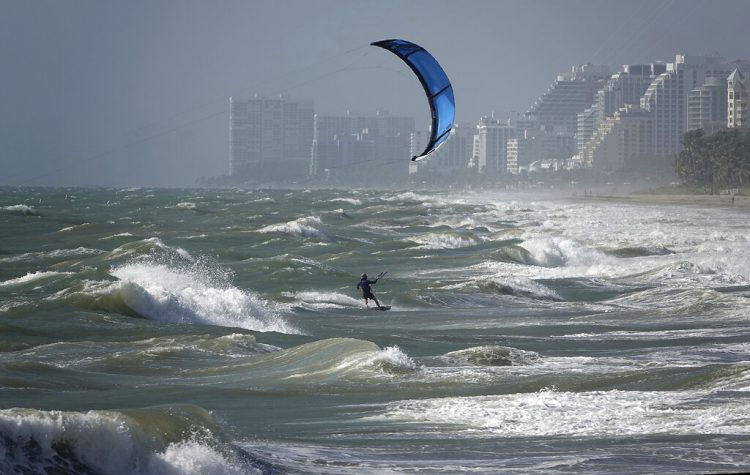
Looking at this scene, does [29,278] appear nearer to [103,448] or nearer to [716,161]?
[103,448]

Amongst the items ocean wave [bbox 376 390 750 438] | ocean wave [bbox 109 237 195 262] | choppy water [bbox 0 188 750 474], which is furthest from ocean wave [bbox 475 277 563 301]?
ocean wave [bbox 376 390 750 438]

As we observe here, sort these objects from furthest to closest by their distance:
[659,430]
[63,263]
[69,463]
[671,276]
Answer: [63,263] < [671,276] < [659,430] < [69,463]

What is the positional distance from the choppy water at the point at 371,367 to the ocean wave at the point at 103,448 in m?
0.02

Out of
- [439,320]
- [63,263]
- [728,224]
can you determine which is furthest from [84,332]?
[728,224]

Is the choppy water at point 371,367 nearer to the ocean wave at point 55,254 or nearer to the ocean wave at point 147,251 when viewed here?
the ocean wave at point 147,251

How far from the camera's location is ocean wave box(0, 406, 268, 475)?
28.9 feet

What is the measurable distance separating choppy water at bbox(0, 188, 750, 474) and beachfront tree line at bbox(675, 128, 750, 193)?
77.0 metres

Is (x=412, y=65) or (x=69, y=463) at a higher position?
(x=412, y=65)

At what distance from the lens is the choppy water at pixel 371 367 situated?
9984 mm

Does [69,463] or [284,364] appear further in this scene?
[284,364]

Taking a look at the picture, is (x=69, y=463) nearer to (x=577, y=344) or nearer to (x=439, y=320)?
(x=577, y=344)

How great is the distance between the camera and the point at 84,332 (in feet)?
61.5

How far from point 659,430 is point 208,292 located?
1282 centimetres

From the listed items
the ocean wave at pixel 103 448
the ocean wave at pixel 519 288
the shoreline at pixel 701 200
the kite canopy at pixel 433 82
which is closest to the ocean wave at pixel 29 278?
the ocean wave at pixel 519 288
